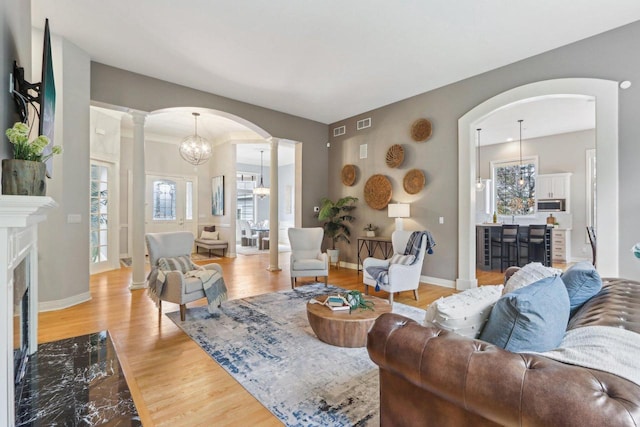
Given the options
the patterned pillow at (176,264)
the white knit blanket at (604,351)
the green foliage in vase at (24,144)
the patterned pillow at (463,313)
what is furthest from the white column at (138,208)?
the white knit blanket at (604,351)

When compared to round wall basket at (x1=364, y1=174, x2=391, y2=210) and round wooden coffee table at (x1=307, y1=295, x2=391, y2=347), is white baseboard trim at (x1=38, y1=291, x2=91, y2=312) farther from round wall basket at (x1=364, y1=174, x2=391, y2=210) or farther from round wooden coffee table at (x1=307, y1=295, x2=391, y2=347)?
round wall basket at (x1=364, y1=174, x2=391, y2=210)

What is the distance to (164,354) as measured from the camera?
2.67m

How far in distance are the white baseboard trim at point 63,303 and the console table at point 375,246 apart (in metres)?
4.54

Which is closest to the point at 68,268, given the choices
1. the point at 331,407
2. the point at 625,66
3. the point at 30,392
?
the point at 30,392

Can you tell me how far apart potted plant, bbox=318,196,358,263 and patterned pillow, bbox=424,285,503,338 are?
198 inches

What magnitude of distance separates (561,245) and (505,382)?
859cm

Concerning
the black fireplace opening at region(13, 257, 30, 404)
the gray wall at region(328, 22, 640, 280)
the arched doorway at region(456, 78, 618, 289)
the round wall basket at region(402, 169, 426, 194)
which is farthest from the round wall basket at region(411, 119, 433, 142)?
the black fireplace opening at region(13, 257, 30, 404)

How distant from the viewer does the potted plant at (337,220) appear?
661 centimetres

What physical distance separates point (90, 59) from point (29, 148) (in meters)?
3.34

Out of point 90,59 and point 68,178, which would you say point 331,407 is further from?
point 90,59

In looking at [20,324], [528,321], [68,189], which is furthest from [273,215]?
[528,321]

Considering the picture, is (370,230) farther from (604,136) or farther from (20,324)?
(20,324)

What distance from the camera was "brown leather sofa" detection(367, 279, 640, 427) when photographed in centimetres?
83

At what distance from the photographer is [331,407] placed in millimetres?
1951
